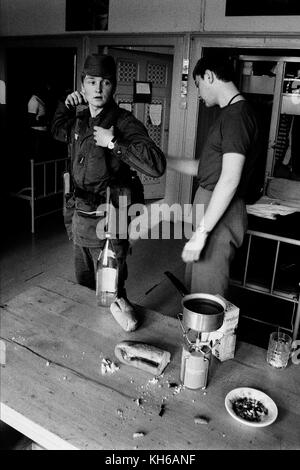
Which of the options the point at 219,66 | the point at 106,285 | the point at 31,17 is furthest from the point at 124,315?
the point at 31,17

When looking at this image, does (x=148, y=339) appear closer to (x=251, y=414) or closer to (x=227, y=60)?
(x=251, y=414)

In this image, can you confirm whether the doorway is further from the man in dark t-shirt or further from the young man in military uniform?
the man in dark t-shirt

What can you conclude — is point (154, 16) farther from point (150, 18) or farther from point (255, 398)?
point (255, 398)

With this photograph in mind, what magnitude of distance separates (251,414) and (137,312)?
0.71m

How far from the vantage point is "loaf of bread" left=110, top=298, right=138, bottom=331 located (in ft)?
5.84

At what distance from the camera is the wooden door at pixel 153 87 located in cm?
596

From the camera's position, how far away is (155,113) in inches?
253

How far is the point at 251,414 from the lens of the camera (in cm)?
135

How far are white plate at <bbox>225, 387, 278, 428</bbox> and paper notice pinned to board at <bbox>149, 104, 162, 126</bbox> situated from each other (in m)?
5.40

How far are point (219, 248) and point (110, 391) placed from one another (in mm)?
1189

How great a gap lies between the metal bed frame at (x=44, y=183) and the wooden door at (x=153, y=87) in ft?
3.97

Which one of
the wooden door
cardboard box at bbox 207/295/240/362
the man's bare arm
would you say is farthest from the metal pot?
the wooden door
